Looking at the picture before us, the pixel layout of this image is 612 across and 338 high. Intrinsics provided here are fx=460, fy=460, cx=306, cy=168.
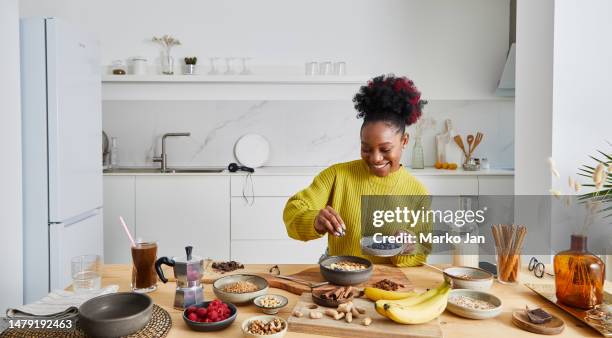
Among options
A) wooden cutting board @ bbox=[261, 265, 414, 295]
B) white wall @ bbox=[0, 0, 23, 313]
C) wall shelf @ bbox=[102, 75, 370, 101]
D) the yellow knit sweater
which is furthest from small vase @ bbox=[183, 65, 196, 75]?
wooden cutting board @ bbox=[261, 265, 414, 295]

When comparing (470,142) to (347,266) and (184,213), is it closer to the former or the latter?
(184,213)

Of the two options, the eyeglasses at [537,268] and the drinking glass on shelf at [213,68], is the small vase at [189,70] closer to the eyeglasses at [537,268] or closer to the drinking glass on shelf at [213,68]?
the drinking glass on shelf at [213,68]

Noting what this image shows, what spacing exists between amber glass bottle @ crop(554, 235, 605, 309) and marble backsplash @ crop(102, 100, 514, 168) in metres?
2.90

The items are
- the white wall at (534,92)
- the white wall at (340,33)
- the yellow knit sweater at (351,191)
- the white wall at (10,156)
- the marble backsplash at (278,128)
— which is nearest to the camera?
the yellow knit sweater at (351,191)

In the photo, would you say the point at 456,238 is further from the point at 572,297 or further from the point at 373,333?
the point at 373,333

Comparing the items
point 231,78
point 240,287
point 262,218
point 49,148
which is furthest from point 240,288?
point 231,78

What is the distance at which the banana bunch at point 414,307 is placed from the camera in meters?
1.13

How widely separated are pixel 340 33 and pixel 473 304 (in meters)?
3.18

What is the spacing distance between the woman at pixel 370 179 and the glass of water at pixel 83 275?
781mm

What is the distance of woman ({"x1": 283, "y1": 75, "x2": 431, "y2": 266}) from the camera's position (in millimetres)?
1882

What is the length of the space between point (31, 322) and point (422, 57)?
3648 mm

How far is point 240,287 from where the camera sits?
1380mm

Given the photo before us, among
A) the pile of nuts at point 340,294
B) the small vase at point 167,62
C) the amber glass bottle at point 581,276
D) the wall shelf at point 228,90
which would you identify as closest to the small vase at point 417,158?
the wall shelf at point 228,90

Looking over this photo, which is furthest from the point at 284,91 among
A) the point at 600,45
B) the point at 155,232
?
the point at 600,45
